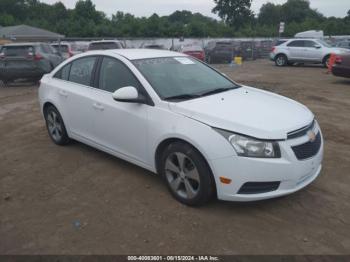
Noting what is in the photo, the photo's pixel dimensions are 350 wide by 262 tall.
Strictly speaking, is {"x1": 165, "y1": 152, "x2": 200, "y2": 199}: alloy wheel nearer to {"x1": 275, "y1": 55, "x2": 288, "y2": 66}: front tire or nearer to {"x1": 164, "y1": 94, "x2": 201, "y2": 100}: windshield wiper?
{"x1": 164, "y1": 94, "x2": 201, "y2": 100}: windshield wiper

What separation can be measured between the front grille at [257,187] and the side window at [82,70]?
2.69 metres

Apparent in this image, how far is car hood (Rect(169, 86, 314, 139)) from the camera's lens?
3.48 meters

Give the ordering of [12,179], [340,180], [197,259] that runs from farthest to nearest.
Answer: [12,179] → [340,180] → [197,259]

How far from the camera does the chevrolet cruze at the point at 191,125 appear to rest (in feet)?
11.3

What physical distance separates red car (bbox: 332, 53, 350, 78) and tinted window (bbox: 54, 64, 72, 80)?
400 inches

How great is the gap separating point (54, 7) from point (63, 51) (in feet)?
184

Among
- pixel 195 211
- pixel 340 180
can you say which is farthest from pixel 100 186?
pixel 340 180

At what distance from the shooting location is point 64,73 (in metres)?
5.67

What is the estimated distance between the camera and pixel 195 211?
12.4ft

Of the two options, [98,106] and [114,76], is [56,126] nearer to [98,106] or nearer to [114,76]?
[98,106]

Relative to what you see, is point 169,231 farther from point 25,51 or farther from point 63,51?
point 63,51

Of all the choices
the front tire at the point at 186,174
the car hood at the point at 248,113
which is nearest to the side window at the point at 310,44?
the car hood at the point at 248,113

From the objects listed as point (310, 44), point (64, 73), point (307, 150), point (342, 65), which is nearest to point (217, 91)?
point (307, 150)

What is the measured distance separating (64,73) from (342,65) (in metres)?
10.3
